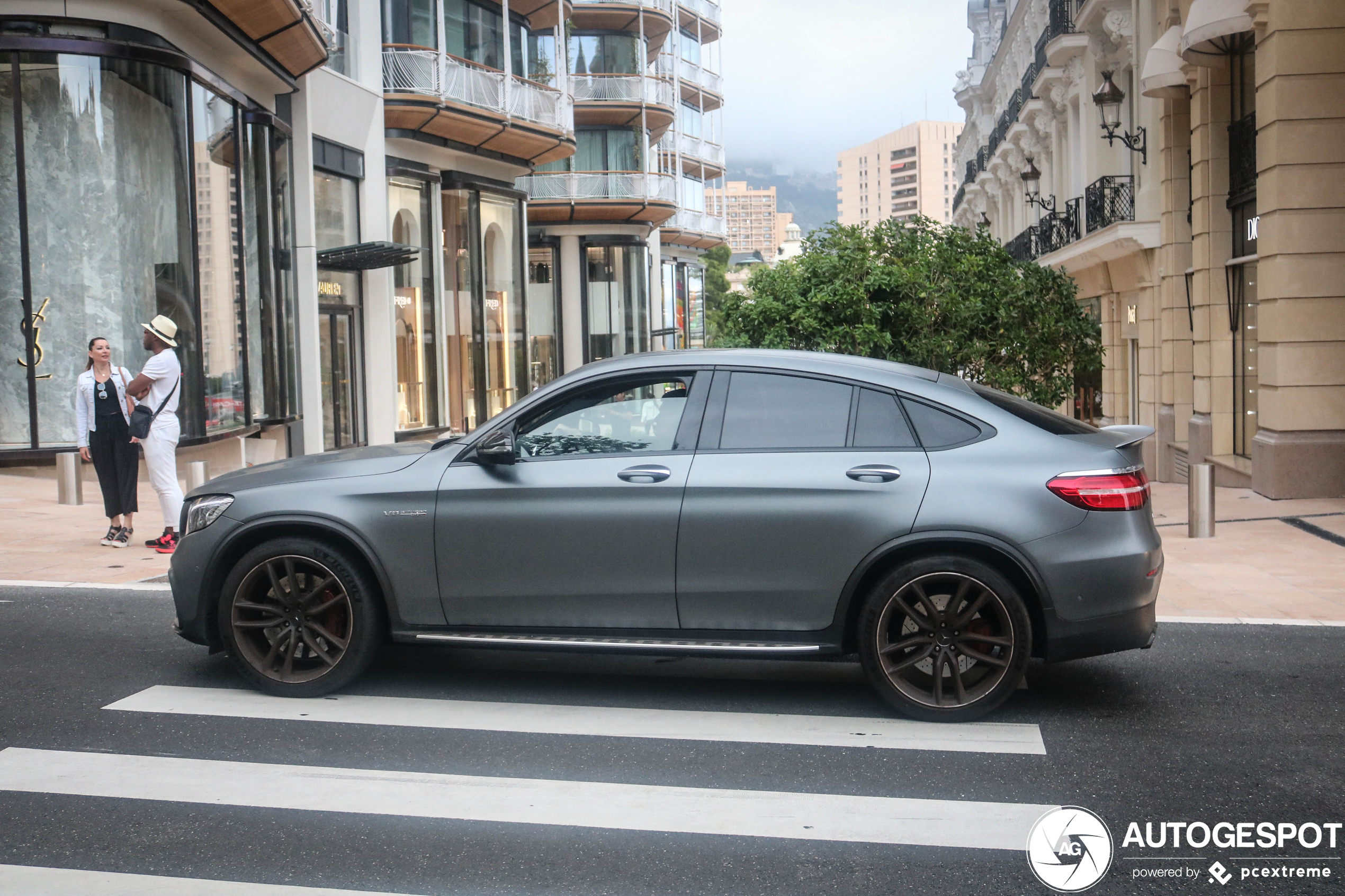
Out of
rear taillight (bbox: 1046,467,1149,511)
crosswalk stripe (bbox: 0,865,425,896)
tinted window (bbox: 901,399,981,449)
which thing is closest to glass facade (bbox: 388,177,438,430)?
tinted window (bbox: 901,399,981,449)

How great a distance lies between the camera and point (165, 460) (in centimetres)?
1045

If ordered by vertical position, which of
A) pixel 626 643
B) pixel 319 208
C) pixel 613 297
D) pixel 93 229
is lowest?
pixel 626 643

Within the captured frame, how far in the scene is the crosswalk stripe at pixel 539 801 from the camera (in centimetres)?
421

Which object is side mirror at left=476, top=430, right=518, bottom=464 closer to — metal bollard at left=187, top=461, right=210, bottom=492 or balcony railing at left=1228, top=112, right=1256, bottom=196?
metal bollard at left=187, top=461, right=210, bottom=492

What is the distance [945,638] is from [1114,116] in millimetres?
20018

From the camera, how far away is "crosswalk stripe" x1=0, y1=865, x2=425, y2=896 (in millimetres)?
3732

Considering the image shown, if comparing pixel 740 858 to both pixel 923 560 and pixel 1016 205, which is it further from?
pixel 1016 205

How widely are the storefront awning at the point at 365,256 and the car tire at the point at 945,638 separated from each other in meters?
16.6

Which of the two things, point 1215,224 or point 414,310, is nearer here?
point 1215,224

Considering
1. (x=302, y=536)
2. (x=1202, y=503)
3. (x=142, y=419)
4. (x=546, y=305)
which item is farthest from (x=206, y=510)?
(x=546, y=305)

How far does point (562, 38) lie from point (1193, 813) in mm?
29076

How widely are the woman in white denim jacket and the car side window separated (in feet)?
19.6

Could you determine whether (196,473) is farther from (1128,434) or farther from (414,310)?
(414,310)

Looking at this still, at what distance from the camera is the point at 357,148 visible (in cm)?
2291
